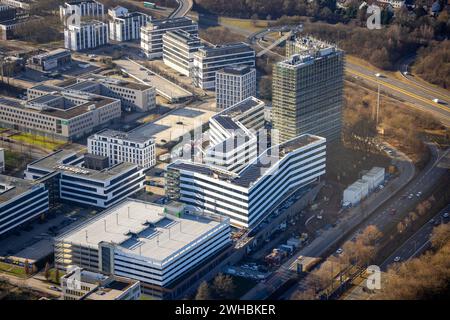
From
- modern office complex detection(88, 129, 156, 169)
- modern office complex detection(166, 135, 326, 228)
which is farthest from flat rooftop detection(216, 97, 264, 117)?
modern office complex detection(166, 135, 326, 228)

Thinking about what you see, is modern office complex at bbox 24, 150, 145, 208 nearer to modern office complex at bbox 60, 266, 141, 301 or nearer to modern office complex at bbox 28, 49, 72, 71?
modern office complex at bbox 60, 266, 141, 301

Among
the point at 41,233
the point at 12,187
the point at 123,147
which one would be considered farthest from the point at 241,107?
the point at 41,233

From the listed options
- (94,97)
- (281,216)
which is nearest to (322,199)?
(281,216)

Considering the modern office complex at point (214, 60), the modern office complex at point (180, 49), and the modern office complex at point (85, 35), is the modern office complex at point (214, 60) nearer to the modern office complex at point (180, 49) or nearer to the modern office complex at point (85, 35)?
the modern office complex at point (180, 49)

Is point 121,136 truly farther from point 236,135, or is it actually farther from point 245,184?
point 245,184

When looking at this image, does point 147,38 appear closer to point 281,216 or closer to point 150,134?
point 150,134
